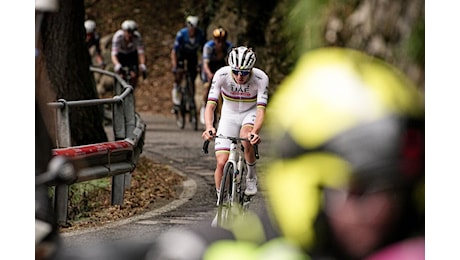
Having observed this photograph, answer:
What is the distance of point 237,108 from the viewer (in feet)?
20.0

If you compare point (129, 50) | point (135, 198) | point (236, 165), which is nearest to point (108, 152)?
point (135, 198)

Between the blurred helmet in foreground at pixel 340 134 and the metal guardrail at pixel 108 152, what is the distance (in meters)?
0.77

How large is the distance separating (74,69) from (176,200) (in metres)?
2.53

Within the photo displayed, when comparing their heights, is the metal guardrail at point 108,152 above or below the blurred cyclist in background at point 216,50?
below

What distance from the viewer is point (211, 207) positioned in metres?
5.45

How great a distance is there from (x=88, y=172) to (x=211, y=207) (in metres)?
0.90

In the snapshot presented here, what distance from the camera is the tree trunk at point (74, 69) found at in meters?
7.26

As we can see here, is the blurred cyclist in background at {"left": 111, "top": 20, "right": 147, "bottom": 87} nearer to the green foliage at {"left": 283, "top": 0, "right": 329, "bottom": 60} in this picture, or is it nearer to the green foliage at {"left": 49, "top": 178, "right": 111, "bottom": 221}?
the green foliage at {"left": 49, "top": 178, "right": 111, "bottom": 221}

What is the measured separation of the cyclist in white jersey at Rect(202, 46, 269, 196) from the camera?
5.56 metres

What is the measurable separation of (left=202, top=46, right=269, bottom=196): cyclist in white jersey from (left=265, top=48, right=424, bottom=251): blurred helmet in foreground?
262cm

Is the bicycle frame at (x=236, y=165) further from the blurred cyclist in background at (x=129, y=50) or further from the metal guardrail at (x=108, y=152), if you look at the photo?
the blurred cyclist in background at (x=129, y=50)

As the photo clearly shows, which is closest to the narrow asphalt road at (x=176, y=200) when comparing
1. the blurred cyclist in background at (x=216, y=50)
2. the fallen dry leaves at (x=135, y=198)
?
the fallen dry leaves at (x=135, y=198)
